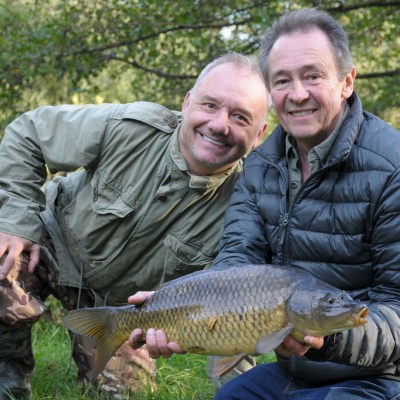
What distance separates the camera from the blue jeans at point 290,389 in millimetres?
2639

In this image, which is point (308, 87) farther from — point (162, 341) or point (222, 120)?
point (162, 341)

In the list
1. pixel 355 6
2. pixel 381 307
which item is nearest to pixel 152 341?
pixel 381 307

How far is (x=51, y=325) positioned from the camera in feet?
16.7

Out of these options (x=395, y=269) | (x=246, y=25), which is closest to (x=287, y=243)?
(x=395, y=269)

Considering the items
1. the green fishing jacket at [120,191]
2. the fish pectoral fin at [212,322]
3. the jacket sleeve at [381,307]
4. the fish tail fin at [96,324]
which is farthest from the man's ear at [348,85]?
the fish tail fin at [96,324]

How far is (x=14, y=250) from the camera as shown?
3.62 m

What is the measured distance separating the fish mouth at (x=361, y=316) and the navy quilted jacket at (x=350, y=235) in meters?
0.16

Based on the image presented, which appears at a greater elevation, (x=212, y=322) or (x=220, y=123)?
(x=220, y=123)

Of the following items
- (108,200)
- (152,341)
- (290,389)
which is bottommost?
(290,389)

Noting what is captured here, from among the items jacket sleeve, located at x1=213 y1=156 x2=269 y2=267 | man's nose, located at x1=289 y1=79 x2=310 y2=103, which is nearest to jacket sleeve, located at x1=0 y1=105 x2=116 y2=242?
jacket sleeve, located at x1=213 y1=156 x2=269 y2=267

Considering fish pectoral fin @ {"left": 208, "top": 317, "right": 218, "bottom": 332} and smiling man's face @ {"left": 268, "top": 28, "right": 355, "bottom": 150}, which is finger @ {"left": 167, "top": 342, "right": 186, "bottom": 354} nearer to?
fish pectoral fin @ {"left": 208, "top": 317, "right": 218, "bottom": 332}

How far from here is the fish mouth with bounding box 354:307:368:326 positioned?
2.23 m

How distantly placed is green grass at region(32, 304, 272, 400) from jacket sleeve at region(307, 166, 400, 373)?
1.35 metres

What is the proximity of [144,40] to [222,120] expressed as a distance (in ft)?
9.98
